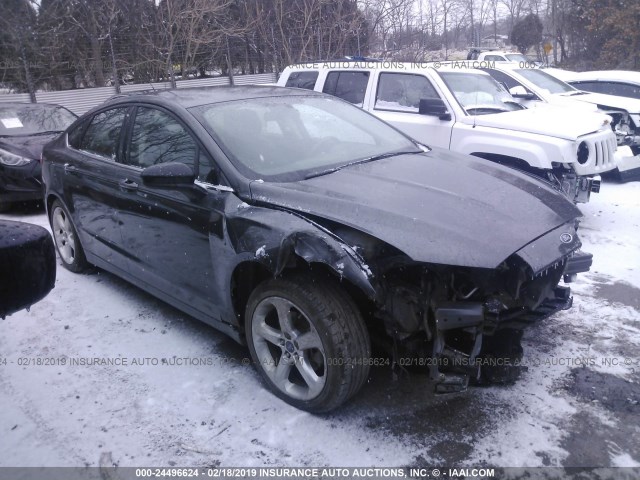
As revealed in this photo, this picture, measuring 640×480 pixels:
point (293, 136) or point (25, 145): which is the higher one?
point (293, 136)

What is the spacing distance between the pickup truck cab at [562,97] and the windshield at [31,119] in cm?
695

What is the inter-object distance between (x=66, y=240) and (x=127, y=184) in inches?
64.7

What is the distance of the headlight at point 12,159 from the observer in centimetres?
681

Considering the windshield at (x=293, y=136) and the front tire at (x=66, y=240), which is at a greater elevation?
the windshield at (x=293, y=136)

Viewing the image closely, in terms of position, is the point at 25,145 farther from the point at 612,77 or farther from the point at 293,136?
the point at 612,77

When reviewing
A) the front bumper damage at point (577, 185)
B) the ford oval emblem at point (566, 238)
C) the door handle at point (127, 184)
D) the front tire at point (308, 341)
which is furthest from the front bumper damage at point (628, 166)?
the door handle at point (127, 184)

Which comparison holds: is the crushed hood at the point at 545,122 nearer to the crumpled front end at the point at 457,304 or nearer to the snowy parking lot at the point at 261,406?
the snowy parking lot at the point at 261,406

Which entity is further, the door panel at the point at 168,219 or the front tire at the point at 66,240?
the front tire at the point at 66,240

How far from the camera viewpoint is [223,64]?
1602 cm

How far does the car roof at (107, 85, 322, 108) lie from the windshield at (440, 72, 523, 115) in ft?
8.95

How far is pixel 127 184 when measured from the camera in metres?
3.65

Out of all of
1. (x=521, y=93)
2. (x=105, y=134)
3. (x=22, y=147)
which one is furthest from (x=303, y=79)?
(x=22, y=147)

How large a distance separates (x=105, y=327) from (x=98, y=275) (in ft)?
3.70

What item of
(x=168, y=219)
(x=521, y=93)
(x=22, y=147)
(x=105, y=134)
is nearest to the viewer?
(x=168, y=219)
